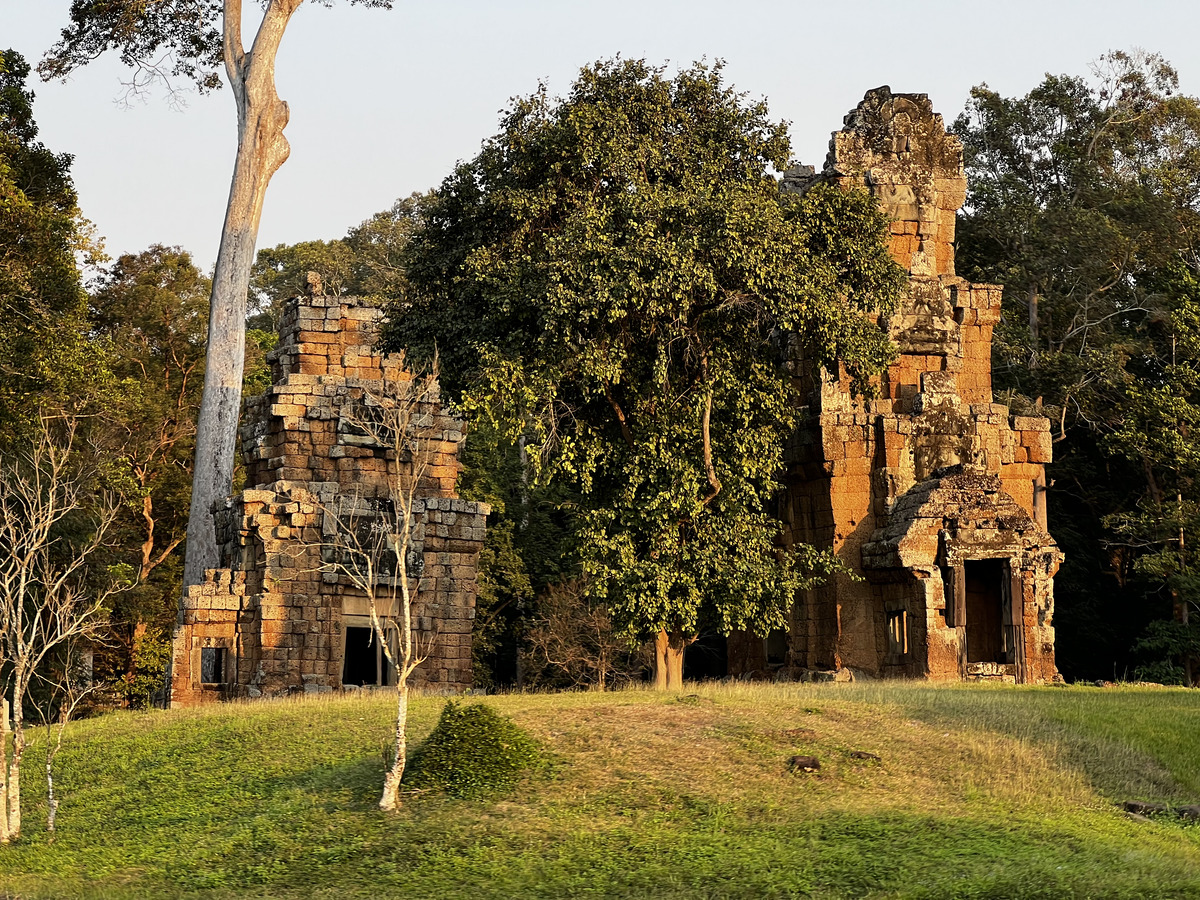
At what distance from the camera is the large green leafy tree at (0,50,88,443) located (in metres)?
26.3

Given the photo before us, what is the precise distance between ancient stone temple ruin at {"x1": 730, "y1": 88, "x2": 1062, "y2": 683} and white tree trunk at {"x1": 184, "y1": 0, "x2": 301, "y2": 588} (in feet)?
36.0

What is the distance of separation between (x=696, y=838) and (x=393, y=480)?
14.5m

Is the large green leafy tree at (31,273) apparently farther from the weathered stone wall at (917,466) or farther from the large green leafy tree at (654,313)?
the weathered stone wall at (917,466)

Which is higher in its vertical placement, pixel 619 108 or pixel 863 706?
pixel 619 108

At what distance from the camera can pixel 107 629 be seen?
118ft

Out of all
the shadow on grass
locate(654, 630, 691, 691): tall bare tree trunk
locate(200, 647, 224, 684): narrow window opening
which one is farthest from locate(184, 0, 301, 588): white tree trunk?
the shadow on grass

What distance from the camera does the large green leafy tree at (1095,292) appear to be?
117ft

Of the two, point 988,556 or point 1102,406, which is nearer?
point 988,556

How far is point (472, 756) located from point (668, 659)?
8.69 m

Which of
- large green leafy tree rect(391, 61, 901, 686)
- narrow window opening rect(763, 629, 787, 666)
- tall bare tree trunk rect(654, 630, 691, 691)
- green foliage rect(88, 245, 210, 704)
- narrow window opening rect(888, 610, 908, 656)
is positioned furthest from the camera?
green foliage rect(88, 245, 210, 704)

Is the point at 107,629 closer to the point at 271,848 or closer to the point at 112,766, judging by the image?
the point at 112,766

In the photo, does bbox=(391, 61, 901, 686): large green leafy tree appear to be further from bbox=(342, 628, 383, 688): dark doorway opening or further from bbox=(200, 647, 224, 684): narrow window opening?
bbox=(342, 628, 383, 688): dark doorway opening

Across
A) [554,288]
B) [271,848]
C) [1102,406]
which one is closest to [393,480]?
[554,288]

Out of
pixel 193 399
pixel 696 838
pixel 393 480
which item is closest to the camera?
pixel 696 838
